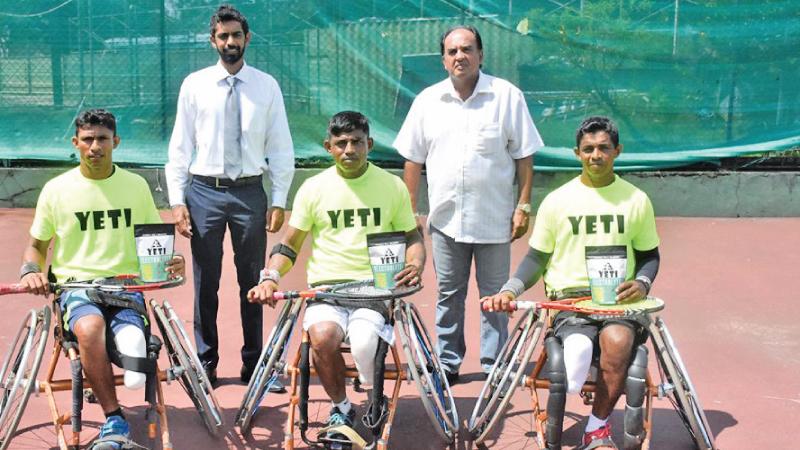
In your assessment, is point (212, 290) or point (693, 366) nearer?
point (212, 290)

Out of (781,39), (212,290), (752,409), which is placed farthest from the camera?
(781,39)

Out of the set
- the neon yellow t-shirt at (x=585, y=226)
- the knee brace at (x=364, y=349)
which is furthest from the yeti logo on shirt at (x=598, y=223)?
the knee brace at (x=364, y=349)

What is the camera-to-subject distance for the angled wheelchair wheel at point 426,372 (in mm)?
3885

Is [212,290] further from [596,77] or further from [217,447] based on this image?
[596,77]

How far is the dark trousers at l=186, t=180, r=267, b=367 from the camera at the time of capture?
4816 millimetres

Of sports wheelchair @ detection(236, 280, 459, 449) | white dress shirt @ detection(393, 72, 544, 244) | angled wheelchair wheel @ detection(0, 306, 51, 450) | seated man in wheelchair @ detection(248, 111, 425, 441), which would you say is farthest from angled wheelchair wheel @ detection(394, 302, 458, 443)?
angled wheelchair wheel @ detection(0, 306, 51, 450)

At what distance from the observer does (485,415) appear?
4070 millimetres

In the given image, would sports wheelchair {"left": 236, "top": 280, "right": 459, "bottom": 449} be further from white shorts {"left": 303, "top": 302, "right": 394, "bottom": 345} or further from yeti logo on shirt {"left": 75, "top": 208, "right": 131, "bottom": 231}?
yeti logo on shirt {"left": 75, "top": 208, "right": 131, "bottom": 231}

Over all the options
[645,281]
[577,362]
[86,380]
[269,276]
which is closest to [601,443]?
[577,362]

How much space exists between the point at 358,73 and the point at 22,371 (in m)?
6.04

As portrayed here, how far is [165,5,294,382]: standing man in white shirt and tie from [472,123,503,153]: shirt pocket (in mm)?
1036

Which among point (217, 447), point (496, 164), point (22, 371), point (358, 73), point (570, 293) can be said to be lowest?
point (217, 447)

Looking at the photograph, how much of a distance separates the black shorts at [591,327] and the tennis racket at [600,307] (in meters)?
0.05

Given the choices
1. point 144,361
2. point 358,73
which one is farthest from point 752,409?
point 358,73
